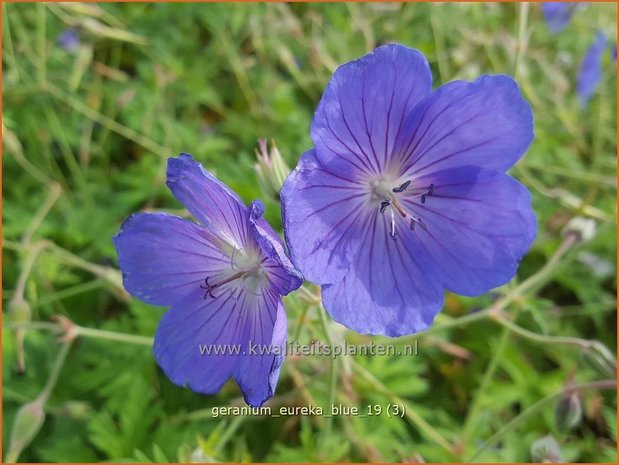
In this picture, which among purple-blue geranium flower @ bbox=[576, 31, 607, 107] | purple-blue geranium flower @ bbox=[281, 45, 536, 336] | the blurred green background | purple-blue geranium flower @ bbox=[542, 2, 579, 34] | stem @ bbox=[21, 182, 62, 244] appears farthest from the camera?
purple-blue geranium flower @ bbox=[576, 31, 607, 107]

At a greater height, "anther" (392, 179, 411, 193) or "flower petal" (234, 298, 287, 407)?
"anther" (392, 179, 411, 193)

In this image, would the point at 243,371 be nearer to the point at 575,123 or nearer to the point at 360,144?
the point at 360,144

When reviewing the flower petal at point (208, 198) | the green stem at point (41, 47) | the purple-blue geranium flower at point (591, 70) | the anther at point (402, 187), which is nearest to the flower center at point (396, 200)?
the anther at point (402, 187)

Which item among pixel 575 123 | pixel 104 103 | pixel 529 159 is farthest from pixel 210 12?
pixel 575 123

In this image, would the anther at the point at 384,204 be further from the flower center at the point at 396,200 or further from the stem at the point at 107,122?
the stem at the point at 107,122

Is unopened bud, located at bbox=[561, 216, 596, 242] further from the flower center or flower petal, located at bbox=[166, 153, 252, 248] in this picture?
flower petal, located at bbox=[166, 153, 252, 248]

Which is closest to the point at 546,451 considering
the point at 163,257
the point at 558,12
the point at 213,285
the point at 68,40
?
the point at 213,285

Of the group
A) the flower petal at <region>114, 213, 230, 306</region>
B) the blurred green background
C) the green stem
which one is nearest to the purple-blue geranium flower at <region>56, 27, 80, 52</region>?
the blurred green background
